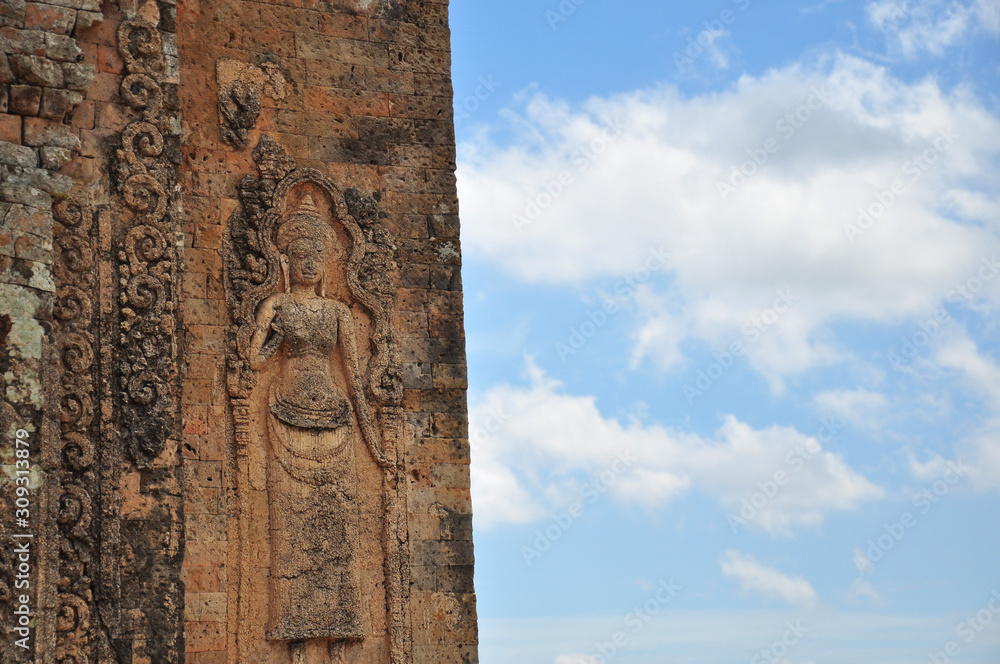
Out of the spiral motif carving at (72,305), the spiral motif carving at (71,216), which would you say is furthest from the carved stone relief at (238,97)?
the spiral motif carving at (72,305)

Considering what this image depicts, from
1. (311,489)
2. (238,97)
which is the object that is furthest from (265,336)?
(238,97)

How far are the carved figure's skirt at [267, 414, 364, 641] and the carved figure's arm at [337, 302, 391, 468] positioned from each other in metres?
0.26

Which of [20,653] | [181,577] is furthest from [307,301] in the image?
[20,653]

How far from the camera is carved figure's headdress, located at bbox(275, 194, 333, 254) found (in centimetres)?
1087

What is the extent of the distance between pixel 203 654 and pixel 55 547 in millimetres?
1492

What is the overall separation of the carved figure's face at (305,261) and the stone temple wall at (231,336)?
0.07 ft

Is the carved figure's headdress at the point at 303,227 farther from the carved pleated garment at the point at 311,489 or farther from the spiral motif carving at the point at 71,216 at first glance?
the spiral motif carving at the point at 71,216

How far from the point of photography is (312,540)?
33.9 feet

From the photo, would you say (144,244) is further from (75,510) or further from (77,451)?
(75,510)

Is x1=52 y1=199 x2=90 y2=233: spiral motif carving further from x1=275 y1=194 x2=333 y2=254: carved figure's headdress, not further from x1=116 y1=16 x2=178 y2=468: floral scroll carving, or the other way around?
x1=275 y1=194 x2=333 y2=254: carved figure's headdress

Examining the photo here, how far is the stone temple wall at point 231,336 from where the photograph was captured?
9312 millimetres

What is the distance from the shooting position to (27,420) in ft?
29.5

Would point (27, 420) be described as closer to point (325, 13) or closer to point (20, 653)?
point (20, 653)

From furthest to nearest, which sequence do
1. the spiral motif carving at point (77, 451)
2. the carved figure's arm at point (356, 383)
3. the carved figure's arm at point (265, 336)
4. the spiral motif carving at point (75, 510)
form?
1. the carved figure's arm at point (356, 383)
2. the carved figure's arm at point (265, 336)
3. the spiral motif carving at point (77, 451)
4. the spiral motif carving at point (75, 510)
